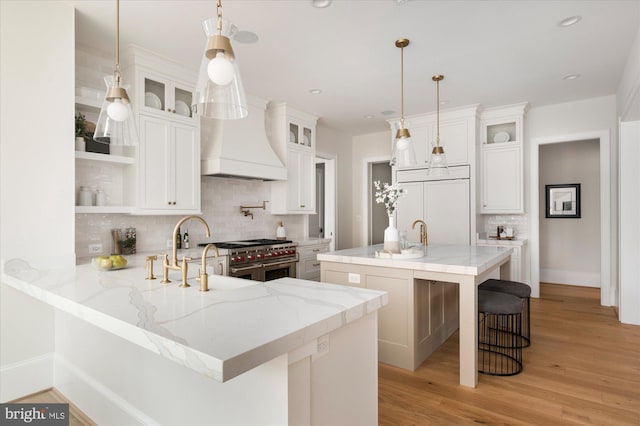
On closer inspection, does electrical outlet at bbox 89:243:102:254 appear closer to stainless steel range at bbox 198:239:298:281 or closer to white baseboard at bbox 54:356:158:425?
white baseboard at bbox 54:356:158:425

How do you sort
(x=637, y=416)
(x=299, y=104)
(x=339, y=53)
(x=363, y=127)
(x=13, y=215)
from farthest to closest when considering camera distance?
(x=363, y=127), (x=299, y=104), (x=339, y=53), (x=13, y=215), (x=637, y=416)

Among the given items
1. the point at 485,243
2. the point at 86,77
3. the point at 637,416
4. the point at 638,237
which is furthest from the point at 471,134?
the point at 86,77

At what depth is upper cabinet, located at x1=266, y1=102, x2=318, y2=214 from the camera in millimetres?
5023

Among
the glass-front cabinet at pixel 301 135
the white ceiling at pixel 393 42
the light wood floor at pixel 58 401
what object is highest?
the white ceiling at pixel 393 42

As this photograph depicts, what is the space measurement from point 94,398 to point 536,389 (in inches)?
115

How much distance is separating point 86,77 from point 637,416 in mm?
4909

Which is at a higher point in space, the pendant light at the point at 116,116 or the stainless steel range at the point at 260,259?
the pendant light at the point at 116,116

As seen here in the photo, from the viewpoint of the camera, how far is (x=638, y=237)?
398 cm

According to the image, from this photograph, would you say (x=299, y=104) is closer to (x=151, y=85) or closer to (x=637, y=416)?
(x=151, y=85)

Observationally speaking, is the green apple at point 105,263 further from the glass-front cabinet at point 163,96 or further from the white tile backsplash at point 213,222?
the glass-front cabinet at point 163,96

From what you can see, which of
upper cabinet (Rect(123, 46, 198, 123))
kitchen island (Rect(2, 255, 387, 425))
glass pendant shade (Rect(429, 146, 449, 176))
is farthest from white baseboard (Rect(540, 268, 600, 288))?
upper cabinet (Rect(123, 46, 198, 123))

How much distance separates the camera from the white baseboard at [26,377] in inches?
94.5

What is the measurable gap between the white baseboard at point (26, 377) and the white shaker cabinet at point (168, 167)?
4.46 ft

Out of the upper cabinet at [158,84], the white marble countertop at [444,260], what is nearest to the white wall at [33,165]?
the upper cabinet at [158,84]
